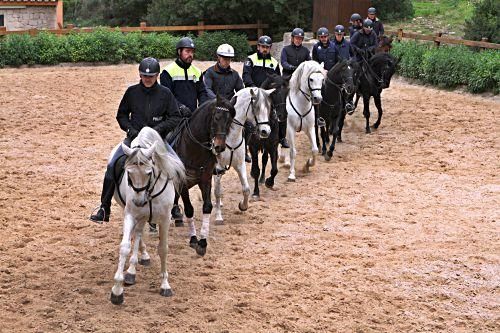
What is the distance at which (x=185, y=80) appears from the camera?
9.66m

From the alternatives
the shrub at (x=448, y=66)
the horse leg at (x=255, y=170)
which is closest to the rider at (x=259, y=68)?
the horse leg at (x=255, y=170)

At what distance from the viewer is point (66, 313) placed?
7.33 m

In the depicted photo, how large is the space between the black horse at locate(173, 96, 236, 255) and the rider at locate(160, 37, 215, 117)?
2.30ft

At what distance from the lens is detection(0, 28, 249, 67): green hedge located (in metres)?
23.4

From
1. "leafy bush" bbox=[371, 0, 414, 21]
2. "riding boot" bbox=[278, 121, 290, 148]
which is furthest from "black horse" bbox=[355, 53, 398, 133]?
"leafy bush" bbox=[371, 0, 414, 21]

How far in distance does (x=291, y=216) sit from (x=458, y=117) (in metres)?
8.29

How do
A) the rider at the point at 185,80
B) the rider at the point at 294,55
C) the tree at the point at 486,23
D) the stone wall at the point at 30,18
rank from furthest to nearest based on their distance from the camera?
the stone wall at the point at 30,18
the tree at the point at 486,23
the rider at the point at 294,55
the rider at the point at 185,80

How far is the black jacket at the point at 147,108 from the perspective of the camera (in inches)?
329

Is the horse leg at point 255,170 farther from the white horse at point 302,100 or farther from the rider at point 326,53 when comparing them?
the rider at point 326,53

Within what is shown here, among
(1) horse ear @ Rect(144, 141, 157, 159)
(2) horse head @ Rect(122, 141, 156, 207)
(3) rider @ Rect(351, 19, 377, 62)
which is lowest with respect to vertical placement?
(2) horse head @ Rect(122, 141, 156, 207)

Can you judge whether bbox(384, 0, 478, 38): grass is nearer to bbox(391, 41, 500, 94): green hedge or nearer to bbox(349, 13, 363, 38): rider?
bbox(391, 41, 500, 94): green hedge

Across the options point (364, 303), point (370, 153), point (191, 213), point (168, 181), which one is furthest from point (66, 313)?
point (370, 153)

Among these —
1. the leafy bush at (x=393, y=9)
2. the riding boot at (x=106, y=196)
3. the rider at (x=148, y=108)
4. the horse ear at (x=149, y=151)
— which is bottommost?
the riding boot at (x=106, y=196)

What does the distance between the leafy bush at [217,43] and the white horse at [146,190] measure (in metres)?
20.7
